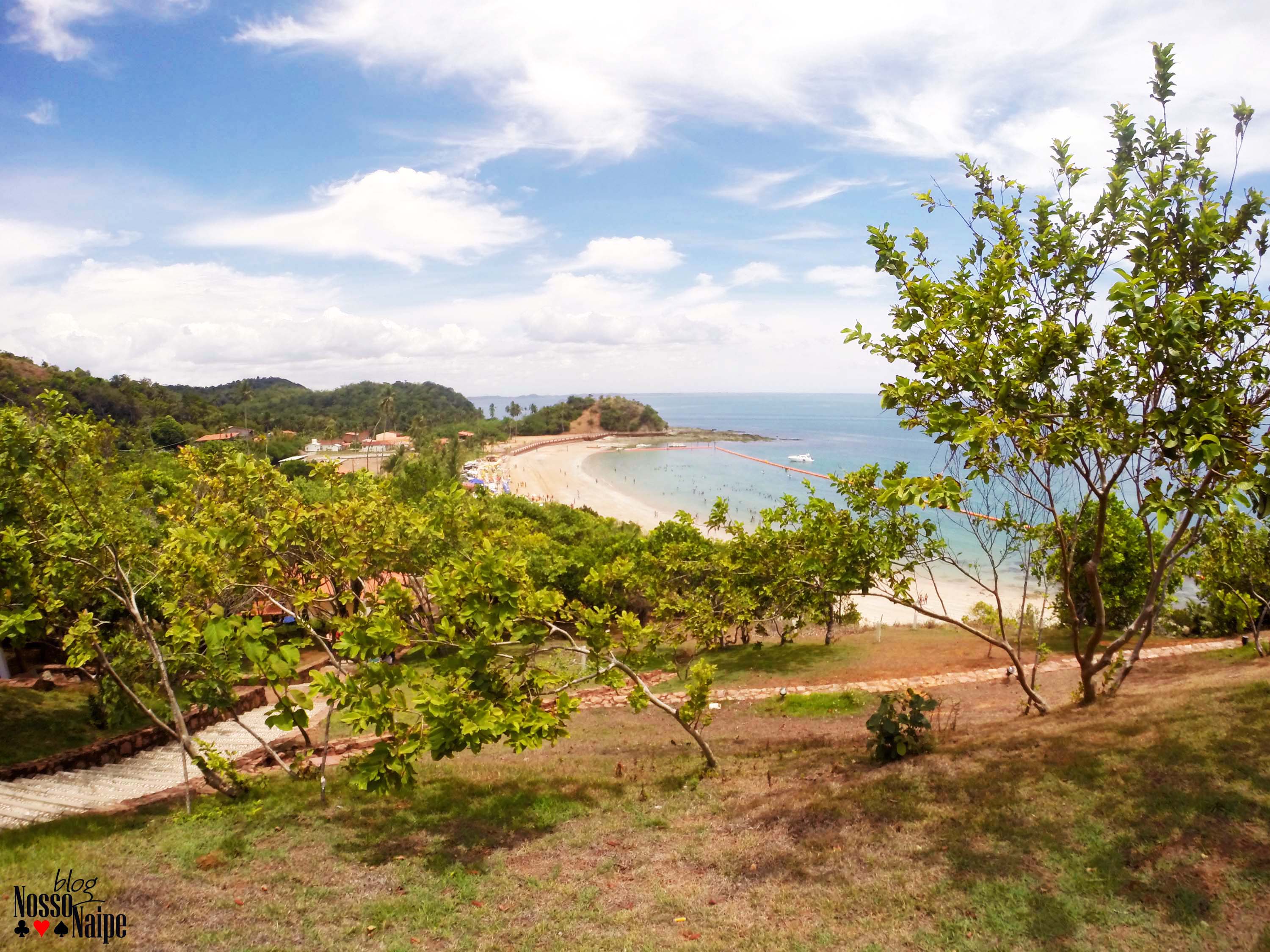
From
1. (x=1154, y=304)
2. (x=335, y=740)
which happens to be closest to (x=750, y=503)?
(x=335, y=740)

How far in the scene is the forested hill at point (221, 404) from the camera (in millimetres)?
73812

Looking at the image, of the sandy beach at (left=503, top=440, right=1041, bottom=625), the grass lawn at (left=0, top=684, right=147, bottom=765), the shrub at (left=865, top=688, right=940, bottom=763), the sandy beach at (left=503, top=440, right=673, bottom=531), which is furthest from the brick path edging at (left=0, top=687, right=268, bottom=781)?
the sandy beach at (left=503, top=440, right=673, bottom=531)

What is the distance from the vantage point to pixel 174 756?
13367mm

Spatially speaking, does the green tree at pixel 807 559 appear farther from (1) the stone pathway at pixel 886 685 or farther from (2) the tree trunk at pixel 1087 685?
(1) the stone pathway at pixel 886 685

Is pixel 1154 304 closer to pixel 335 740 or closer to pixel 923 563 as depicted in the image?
pixel 923 563

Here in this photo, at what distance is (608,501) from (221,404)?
414 ft

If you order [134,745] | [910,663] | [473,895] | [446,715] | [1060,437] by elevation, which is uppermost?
[1060,437]

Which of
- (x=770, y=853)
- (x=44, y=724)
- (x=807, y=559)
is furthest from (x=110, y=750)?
(x=807, y=559)

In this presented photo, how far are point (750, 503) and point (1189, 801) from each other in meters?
64.3

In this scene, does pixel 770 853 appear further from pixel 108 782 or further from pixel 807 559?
pixel 108 782

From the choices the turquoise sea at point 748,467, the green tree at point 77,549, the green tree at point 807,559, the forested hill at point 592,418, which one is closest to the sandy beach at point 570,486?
the turquoise sea at point 748,467

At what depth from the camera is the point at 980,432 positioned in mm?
6160

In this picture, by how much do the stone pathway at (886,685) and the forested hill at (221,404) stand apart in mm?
12964

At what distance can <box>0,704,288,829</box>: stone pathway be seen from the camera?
943 cm
